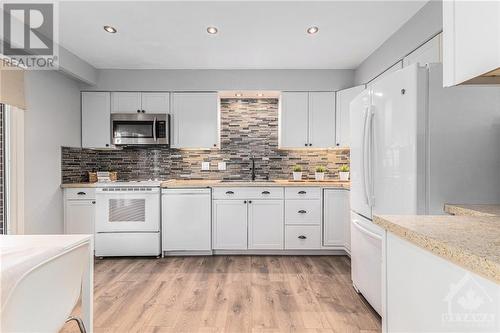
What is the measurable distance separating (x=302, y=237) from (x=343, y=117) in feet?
5.26

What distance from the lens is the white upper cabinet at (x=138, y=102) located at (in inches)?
148

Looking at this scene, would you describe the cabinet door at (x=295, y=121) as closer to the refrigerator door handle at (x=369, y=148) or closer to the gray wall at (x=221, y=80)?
the gray wall at (x=221, y=80)

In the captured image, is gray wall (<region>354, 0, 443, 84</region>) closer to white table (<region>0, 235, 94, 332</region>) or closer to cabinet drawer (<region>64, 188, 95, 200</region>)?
white table (<region>0, 235, 94, 332</region>)

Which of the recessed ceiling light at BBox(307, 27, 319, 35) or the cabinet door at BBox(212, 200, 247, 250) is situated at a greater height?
the recessed ceiling light at BBox(307, 27, 319, 35)

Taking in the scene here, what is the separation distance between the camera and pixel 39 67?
296 cm

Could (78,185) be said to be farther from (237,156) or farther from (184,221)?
(237,156)

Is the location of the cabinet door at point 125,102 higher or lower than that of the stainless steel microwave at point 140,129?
higher

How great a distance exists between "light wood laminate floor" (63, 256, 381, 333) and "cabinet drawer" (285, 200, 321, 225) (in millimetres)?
467

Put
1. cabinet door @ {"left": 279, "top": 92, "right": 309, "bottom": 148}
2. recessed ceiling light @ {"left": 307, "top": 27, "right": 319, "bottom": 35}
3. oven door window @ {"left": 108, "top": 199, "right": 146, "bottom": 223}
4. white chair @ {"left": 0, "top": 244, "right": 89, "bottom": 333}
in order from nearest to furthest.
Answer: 1. white chair @ {"left": 0, "top": 244, "right": 89, "bottom": 333}
2. recessed ceiling light @ {"left": 307, "top": 27, "right": 319, "bottom": 35}
3. oven door window @ {"left": 108, "top": 199, "right": 146, "bottom": 223}
4. cabinet door @ {"left": 279, "top": 92, "right": 309, "bottom": 148}

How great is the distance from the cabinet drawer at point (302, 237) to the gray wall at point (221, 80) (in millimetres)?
1811

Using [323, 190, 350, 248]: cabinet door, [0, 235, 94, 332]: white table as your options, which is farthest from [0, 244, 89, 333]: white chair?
[323, 190, 350, 248]: cabinet door

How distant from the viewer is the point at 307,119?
3.73 metres

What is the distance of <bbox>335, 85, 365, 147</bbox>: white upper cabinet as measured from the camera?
11.7 feet
